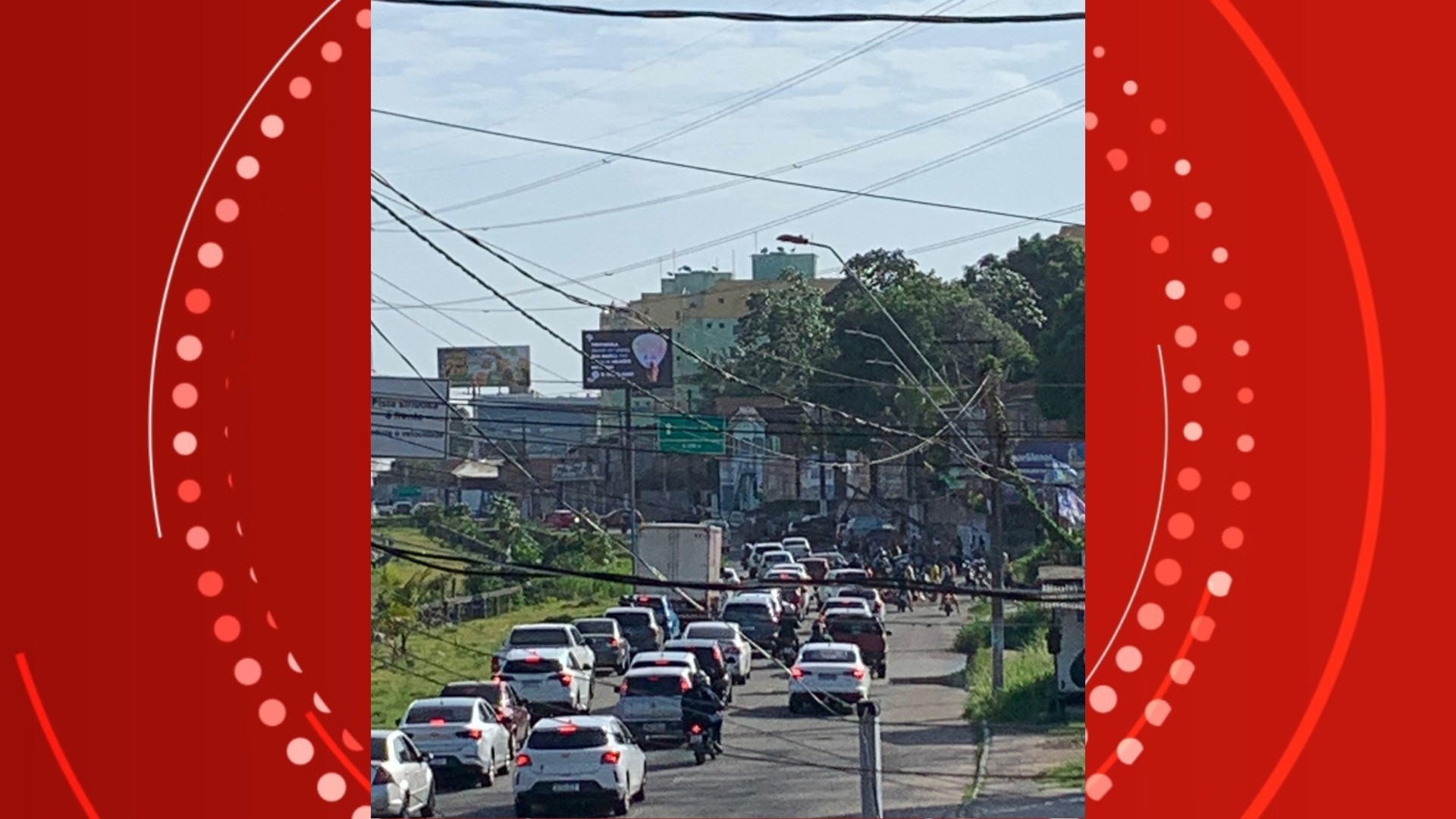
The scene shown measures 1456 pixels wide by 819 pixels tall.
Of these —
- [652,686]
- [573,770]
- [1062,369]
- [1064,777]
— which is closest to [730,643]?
[652,686]

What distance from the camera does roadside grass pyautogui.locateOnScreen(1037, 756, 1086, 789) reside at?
18248mm

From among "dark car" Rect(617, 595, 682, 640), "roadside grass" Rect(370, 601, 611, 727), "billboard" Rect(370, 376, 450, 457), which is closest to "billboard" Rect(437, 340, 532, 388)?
"billboard" Rect(370, 376, 450, 457)

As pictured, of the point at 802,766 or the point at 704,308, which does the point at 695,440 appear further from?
the point at 802,766

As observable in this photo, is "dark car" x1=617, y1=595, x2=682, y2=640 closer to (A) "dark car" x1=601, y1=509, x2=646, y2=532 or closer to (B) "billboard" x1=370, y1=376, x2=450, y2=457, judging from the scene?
(A) "dark car" x1=601, y1=509, x2=646, y2=532

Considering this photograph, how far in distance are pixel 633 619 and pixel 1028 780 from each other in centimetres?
1693

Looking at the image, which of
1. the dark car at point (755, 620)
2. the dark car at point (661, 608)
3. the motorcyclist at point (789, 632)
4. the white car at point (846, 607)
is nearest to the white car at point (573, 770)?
the white car at point (846, 607)

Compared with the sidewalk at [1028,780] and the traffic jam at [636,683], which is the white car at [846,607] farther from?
the sidewalk at [1028,780]

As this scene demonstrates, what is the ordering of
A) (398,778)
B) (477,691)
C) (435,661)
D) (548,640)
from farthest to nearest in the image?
(548,640) → (435,661) → (477,691) → (398,778)

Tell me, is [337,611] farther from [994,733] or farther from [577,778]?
[994,733]

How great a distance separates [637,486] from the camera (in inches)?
1375

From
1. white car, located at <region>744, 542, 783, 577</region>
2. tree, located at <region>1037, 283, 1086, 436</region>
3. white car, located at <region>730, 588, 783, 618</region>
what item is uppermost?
tree, located at <region>1037, 283, 1086, 436</region>

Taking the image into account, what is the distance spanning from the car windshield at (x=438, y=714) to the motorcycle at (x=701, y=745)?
8.95ft

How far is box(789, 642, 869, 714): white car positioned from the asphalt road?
0.96 feet

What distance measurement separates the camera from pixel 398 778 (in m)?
15.9
